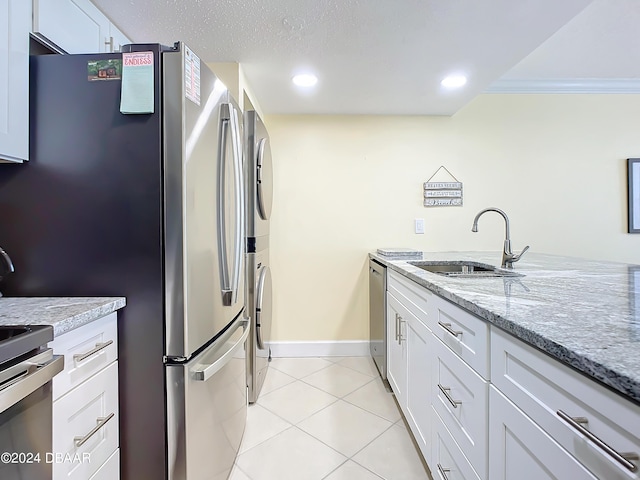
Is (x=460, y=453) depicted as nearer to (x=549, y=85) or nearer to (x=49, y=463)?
(x=49, y=463)

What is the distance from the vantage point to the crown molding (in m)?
2.77

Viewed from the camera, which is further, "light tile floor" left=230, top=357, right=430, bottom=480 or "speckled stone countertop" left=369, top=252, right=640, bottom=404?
"light tile floor" left=230, top=357, right=430, bottom=480

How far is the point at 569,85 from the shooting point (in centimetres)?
280

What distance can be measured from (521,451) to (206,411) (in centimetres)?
103

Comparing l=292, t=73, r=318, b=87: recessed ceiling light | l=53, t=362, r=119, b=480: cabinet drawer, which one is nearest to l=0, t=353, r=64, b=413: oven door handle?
l=53, t=362, r=119, b=480: cabinet drawer

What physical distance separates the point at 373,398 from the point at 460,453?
46.4 inches

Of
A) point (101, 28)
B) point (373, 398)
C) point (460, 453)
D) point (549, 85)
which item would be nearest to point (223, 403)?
point (460, 453)

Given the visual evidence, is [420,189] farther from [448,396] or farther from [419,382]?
[448,396]

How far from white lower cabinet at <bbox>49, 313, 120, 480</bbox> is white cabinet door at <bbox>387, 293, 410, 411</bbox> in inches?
52.9

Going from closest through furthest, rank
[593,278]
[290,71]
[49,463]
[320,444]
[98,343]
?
[49,463] < [98,343] < [593,278] < [320,444] < [290,71]

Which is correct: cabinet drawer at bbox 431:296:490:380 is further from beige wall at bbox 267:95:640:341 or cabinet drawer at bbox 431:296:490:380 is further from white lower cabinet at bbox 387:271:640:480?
beige wall at bbox 267:95:640:341

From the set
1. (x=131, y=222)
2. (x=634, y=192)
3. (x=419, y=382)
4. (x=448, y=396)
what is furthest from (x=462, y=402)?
(x=634, y=192)

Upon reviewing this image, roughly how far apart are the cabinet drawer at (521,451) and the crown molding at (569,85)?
2.86m

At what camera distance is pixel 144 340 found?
109 cm
